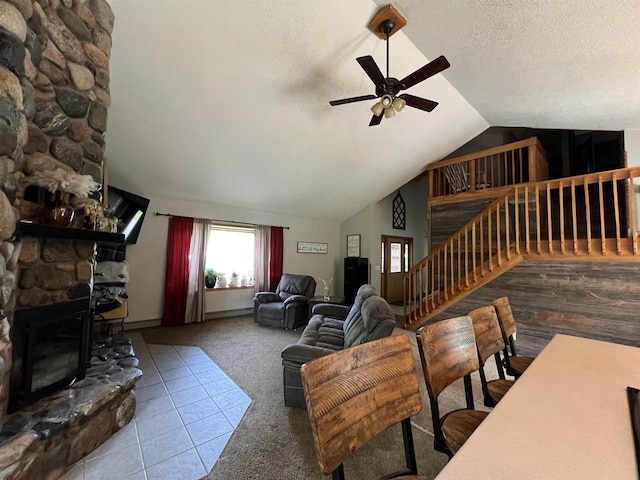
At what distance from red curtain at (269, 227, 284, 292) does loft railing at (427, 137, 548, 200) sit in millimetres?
3444

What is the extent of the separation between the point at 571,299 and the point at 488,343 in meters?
2.72

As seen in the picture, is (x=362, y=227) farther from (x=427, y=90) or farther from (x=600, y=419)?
(x=600, y=419)

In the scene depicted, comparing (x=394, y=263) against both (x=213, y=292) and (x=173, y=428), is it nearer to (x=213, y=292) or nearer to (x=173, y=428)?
(x=213, y=292)

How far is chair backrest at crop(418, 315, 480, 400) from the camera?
1105 millimetres

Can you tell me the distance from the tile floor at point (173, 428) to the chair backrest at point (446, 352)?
151 cm

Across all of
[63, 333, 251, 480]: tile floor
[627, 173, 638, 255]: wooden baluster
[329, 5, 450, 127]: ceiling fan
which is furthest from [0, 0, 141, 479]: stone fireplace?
[627, 173, 638, 255]: wooden baluster

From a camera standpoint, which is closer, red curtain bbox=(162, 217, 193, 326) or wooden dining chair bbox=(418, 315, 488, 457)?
wooden dining chair bbox=(418, 315, 488, 457)

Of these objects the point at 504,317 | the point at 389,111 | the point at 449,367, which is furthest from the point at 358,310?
the point at 389,111

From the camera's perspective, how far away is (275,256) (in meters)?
5.98

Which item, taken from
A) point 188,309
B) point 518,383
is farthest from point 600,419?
point 188,309

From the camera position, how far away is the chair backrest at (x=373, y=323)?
2115mm

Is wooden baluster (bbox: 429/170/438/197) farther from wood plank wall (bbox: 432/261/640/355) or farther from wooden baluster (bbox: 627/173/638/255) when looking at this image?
wooden baluster (bbox: 627/173/638/255)

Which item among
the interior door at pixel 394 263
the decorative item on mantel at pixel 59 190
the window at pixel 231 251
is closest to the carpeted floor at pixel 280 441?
the decorative item on mantel at pixel 59 190

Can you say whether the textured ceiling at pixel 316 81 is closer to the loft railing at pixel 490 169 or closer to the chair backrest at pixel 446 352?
the loft railing at pixel 490 169
